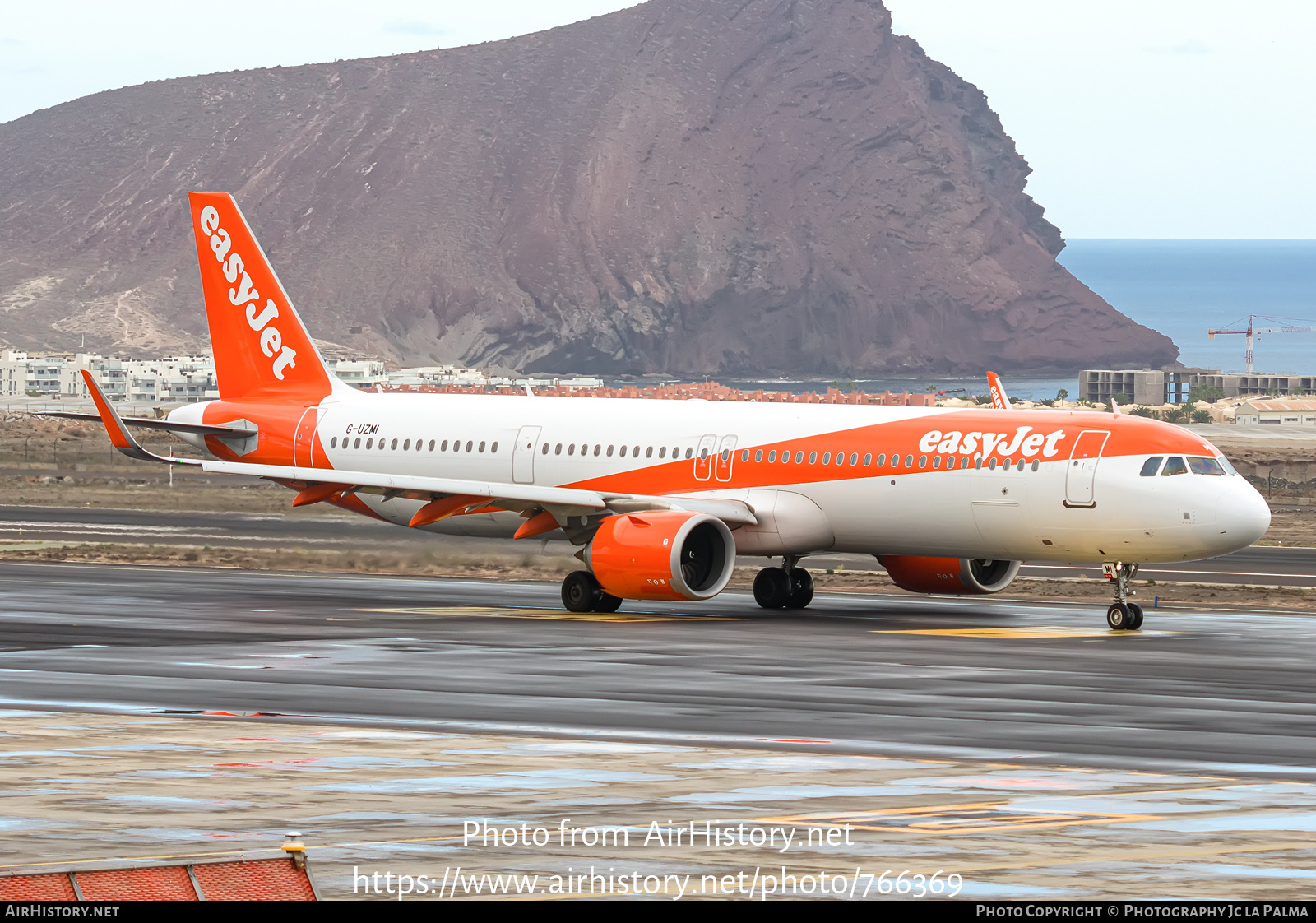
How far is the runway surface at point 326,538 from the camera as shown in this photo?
159ft

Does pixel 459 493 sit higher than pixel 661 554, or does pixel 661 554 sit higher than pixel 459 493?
pixel 459 493

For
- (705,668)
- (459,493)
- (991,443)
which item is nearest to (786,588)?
(991,443)

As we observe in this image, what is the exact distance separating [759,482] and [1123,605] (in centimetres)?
728

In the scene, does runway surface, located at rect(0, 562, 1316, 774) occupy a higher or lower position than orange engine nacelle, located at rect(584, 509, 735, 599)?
lower

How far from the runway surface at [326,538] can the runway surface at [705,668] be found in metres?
5.25

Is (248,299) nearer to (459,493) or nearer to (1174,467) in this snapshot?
(459,493)

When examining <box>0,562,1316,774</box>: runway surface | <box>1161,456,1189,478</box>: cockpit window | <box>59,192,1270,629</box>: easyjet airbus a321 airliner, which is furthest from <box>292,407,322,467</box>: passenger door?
<box>1161,456,1189,478</box>: cockpit window

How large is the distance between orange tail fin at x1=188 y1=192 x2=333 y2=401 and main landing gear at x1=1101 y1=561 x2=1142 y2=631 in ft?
62.8

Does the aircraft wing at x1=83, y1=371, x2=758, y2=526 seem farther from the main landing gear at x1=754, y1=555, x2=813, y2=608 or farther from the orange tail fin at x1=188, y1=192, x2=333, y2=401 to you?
the orange tail fin at x1=188, y1=192, x2=333, y2=401

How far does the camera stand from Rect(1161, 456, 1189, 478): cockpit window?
116ft

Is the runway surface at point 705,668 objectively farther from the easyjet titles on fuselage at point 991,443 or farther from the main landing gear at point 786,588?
the easyjet titles on fuselage at point 991,443

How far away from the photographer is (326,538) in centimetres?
5403

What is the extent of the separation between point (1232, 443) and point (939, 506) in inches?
3576

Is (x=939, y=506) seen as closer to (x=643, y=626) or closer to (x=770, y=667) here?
(x=643, y=626)
